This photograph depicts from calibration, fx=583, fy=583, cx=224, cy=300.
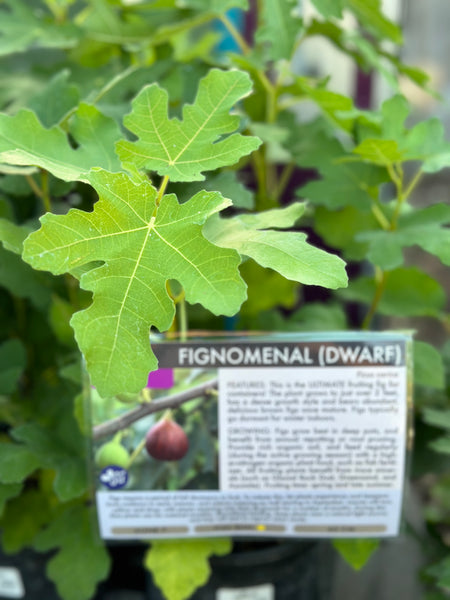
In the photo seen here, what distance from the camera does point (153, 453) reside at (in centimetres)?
68

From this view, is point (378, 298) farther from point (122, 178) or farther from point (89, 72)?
point (89, 72)

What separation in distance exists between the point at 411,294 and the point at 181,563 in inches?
20.0

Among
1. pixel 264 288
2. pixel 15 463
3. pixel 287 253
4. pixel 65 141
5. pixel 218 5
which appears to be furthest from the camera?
pixel 264 288

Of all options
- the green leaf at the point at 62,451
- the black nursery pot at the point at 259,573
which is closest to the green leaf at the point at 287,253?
the green leaf at the point at 62,451

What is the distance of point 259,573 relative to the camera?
2.74ft

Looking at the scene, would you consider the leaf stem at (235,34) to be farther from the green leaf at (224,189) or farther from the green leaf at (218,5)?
the green leaf at (224,189)

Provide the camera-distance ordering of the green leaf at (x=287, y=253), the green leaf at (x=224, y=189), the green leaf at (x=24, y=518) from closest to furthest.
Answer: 1. the green leaf at (x=287, y=253)
2. the green leaf at (x=224, y=189)
3. the green leaf at (x=24, y=518)

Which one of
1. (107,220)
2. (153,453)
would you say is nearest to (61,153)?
(107,220)

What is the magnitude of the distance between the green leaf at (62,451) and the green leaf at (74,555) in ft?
0.27

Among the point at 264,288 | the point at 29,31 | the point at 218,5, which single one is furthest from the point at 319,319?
the point at 29,31

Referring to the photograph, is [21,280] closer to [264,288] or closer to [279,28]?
[264,288]

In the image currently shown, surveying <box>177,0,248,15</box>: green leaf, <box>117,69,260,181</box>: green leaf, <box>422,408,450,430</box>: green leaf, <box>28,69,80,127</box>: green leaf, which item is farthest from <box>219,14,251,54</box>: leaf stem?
<box>422,408,450,430</box>: green leaf

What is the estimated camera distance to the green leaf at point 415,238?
2.18ft

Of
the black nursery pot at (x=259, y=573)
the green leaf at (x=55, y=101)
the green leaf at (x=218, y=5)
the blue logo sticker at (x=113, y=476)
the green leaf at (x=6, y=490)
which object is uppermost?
the green leaf at (x=218, y=5)
